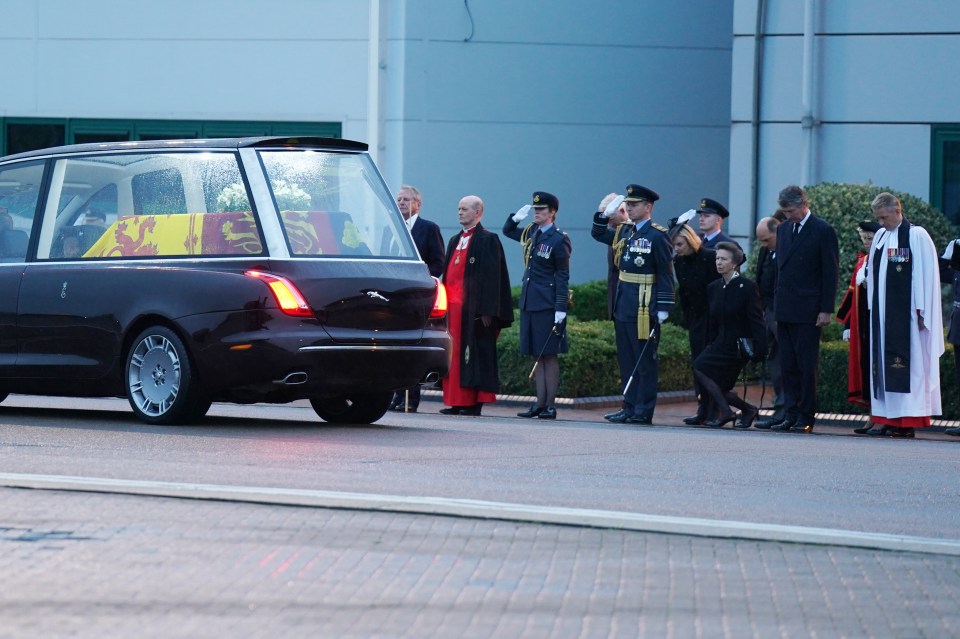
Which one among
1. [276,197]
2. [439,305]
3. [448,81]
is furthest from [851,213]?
[276,197]

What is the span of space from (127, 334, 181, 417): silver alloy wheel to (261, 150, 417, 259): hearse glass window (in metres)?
1.04

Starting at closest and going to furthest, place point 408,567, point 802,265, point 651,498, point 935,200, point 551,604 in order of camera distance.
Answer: point 551,604 → point 408,567 → point 651,498 → point 802,265 → point 935,200

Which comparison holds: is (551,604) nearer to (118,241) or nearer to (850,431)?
(118,241)

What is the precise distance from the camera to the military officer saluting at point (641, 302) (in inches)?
579

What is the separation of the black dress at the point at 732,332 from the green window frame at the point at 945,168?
6.08m

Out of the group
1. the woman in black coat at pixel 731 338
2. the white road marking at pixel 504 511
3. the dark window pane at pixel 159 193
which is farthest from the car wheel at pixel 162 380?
the woman in black coat at pixel 731 338

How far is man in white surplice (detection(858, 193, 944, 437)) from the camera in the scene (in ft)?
45.8

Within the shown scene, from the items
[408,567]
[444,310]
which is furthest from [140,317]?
[408,567]

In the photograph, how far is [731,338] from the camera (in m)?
14.8

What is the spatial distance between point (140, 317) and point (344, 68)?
12.4 metres

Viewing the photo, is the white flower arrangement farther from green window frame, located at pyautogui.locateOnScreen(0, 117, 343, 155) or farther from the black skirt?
green window frame, located at pyautogui.locateOnScreen(0, 117, 343, 155)

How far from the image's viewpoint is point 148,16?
2409 centimetres

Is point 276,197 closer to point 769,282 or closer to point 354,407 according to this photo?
point 354,407

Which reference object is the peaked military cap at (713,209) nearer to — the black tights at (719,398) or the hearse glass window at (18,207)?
the black tights at (719,398)
